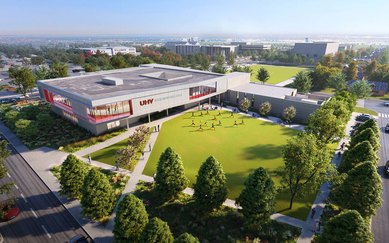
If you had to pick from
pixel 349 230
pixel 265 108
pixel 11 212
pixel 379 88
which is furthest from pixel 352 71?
pixel 11 212

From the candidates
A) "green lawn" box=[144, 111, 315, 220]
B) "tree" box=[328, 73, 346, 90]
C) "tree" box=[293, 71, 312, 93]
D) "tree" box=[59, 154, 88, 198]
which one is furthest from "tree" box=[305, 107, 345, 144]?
"tree" box=[328, 73, 346, 90]

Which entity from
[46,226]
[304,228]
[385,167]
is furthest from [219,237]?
[385,167]

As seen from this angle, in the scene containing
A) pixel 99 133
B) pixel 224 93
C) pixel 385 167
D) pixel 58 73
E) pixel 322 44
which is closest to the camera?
pixel 385 167

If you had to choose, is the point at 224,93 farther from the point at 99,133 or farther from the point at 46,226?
the point at 46,226

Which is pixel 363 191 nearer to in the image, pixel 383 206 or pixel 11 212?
pixel 383 206

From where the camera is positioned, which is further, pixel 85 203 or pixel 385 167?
pixel 385 167

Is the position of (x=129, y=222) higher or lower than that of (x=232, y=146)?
higher
